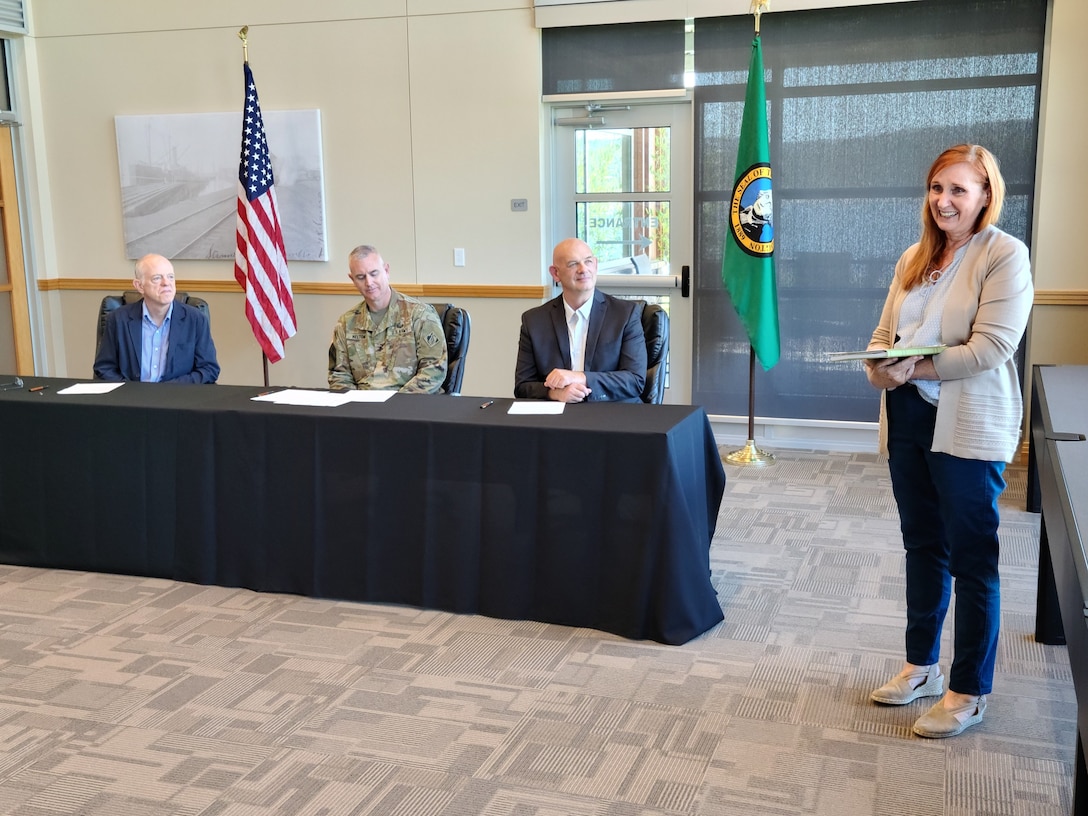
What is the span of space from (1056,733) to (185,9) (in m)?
6.07

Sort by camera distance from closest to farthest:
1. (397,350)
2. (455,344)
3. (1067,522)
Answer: (1067,522) → (397,350) → (455,344)

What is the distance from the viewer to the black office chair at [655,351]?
13.4 ft

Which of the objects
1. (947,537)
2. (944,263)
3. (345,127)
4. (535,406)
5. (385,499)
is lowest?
(385,499)

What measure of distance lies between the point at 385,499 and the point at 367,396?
0.49 m

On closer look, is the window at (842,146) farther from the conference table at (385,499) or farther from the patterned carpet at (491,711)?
the conference table at (385,499)

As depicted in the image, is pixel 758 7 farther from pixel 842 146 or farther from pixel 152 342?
pixel 152 342

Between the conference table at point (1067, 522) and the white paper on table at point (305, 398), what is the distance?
2263 mm

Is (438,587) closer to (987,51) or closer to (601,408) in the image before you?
(601,408)

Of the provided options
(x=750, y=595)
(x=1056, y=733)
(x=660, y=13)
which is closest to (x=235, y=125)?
(x=660, y=13)

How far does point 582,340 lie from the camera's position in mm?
4039

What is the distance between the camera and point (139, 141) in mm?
6617

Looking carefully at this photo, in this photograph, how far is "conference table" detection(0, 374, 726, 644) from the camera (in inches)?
127

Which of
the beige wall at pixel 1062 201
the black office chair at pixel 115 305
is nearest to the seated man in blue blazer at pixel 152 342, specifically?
the black office chair at pixel 115 305

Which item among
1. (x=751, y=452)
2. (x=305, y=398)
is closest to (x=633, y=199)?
(x=751, y=452)
